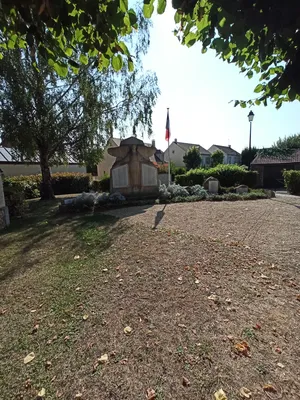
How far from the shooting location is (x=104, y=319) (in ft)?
8.45

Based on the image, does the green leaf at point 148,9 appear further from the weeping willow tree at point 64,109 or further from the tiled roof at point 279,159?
the tiled roof at point 279,159

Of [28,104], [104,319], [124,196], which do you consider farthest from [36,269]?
[28,104]

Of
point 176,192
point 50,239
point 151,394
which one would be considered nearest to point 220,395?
point 151,394

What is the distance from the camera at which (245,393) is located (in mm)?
1693

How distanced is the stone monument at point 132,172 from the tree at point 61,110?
2.52 metres

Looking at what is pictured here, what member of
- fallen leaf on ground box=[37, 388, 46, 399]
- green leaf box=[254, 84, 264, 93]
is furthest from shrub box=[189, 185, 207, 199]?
fallen leaf on ground box=[37, 388, 46, 399]

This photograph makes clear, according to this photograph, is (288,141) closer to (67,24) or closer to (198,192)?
(198,192)

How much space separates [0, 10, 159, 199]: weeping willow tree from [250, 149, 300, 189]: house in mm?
15873

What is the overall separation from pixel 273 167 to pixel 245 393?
87.2 feet

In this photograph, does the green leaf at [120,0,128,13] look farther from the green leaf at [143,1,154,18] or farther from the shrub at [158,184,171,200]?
the shrub at [158,184,171,200]

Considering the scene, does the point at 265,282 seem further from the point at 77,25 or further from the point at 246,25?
the point at 77,25

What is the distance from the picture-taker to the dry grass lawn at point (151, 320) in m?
1.84

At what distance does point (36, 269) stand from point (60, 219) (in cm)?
415

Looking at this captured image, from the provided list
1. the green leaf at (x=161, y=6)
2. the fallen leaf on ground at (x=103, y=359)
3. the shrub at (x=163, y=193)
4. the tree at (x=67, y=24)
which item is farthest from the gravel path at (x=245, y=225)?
the tree at (x=67, y=24)
